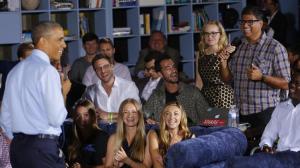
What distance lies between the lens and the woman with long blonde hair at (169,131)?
6.42m

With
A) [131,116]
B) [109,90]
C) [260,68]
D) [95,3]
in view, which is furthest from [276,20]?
[131,116]

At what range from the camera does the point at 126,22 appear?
1065 centimetres

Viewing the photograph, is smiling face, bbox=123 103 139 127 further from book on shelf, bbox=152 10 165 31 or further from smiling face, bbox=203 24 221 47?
book on shelf, bbox=152 10 165 31

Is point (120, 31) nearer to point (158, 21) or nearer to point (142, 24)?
point (142, 24)

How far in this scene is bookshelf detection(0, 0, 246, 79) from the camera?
31.6 feet

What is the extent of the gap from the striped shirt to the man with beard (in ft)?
1.37

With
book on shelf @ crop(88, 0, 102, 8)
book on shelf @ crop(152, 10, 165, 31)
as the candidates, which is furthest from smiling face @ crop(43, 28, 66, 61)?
book on shelf @ crop(152, 10, 165, 31)

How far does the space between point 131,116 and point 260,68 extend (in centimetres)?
104

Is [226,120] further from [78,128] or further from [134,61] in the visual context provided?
[134,61]

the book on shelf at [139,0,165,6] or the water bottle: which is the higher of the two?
the book on shelf at [139,0,165,6]

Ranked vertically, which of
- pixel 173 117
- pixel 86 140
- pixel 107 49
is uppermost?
pixel 107 49

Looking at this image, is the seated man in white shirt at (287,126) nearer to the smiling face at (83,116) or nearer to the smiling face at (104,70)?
the smiling face at (83,116)

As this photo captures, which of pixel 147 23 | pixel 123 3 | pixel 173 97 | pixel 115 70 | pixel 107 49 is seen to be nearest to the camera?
pixel 173 97

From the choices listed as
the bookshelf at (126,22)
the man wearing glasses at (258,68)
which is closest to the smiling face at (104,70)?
the man wearing glasses at (258,68)
